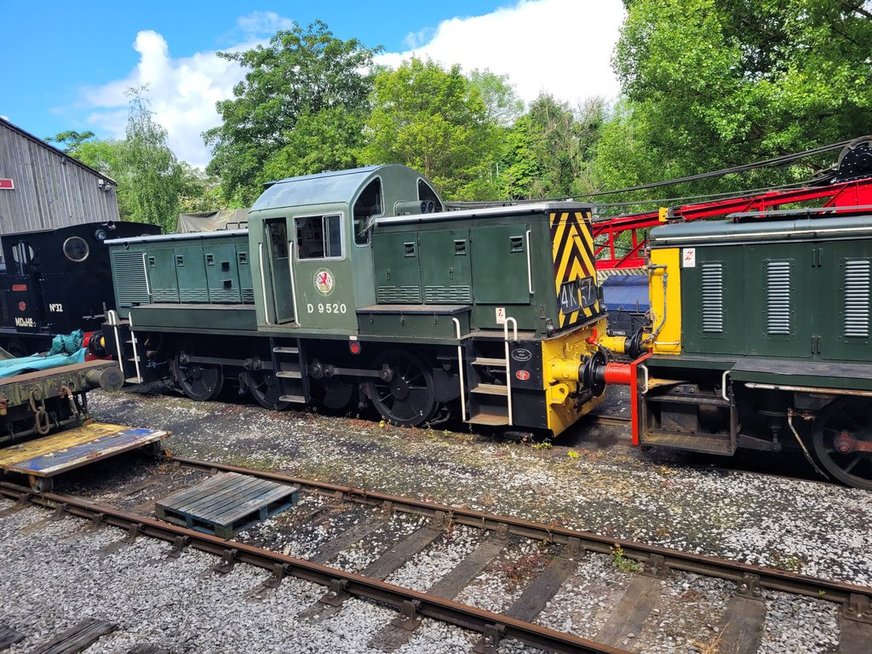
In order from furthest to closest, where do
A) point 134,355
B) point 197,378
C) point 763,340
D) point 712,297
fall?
point 134,355
point 197,378
point 712,297
point 763,340

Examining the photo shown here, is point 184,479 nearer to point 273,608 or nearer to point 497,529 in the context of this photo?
point 273,608

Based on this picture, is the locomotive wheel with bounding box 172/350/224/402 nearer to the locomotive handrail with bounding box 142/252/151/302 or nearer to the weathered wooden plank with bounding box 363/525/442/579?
the locomotive handrail with bounding box 142/252/151/302

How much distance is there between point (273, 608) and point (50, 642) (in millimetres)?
1487

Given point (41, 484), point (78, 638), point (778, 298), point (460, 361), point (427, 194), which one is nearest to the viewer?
point (78, 638)

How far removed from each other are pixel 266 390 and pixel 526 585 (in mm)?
7093

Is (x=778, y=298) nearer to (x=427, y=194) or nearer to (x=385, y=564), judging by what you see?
(x=385, y=564)

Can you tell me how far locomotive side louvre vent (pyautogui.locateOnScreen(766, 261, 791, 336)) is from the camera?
617cm

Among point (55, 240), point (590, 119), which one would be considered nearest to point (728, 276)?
point (55, 240)

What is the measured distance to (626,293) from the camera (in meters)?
13.6

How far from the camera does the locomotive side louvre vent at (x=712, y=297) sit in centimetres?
652

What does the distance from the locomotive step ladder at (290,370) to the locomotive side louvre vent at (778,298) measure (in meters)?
6.20

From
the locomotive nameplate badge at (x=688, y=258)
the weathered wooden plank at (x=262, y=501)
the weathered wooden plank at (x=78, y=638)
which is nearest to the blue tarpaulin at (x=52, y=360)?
the weathered wooden plank at (x=262, y=501)

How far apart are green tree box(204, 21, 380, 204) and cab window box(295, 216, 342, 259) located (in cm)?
1735

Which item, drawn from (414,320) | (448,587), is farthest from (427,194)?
(448,587)
